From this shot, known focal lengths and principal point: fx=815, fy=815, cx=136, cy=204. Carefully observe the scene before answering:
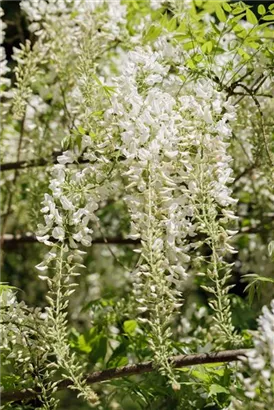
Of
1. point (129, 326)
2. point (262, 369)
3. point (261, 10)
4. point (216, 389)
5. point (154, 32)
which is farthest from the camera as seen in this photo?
point (129, 326)

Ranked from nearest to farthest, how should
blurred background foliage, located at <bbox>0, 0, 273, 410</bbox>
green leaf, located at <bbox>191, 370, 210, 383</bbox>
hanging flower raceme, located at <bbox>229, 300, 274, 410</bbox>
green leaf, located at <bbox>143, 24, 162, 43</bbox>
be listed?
hanging flower raceme, located at <bbox>229, 300, 274, 410</bbox> → green leaf, located at <bbox>191, 370, 210, 383</bbox> → blurred background foliage, located at <bbox>0, 0, 273, 410</bbox> → green leaf, located at <bbox>143, 24, 162, 43</bbox>

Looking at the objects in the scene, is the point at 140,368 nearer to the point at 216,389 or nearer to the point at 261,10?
the point at 216,389

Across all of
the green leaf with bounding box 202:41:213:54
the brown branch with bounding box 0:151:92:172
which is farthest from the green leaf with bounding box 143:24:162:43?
the brown branch with bounding box 0:151:92:172

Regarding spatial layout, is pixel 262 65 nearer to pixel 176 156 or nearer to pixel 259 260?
pixel 176 156

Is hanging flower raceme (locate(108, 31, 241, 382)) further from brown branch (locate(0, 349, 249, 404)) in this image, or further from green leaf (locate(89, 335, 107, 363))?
green leaf (locate(89, 335, 107, 363))

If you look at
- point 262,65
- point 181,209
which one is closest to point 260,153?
point 262,65

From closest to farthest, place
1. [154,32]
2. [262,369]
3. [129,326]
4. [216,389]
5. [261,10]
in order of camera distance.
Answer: [262,369] → [216,389] → [261,10] → [154,32] → [129,326]

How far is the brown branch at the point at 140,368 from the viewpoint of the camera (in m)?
1.74

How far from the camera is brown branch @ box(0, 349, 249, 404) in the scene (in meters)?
1.74

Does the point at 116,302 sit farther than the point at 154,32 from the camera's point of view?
Yes

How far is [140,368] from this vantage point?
1797 millimetres

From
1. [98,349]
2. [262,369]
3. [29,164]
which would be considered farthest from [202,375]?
[29,164]

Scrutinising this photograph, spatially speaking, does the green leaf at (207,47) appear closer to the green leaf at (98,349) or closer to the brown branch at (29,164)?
the brown branch at (29,164)

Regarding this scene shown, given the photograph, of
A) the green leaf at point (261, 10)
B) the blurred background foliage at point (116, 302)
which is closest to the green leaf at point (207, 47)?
the green leaf at point (261, 10)
